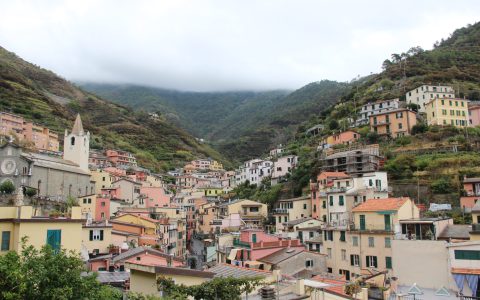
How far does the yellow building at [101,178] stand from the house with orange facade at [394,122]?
4832cm

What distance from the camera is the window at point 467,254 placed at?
30984mm

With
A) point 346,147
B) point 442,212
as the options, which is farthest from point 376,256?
point 346,147

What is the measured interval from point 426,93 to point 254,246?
67941 millimetres

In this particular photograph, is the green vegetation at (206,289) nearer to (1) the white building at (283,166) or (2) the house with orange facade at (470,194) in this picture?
(2) the house with orange facade at (470,194)

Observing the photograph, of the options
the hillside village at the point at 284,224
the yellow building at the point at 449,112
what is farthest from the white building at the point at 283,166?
the yellow building at the point at 449,112

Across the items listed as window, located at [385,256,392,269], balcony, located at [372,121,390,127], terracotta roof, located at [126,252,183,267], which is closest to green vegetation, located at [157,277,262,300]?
terracotta roof, located at [126,252,183,267]

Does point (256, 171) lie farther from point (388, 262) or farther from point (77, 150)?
point (388, 262)

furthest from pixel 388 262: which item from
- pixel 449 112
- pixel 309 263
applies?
pixel 449 112

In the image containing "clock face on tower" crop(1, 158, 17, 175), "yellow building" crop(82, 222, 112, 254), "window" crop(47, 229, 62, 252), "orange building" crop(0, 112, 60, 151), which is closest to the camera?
"window" crop(47, 229, 62, 252)

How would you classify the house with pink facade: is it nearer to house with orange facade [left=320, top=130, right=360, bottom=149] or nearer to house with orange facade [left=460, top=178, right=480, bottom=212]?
house with orange facade [left=460, top=178, right=480, bottom=212]

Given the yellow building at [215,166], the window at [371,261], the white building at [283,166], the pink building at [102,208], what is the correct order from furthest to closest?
1. the yellow building at [215,166]
2. the white building at [283,166]
3. the pink building at [102,208]
4. the window at [371,261]

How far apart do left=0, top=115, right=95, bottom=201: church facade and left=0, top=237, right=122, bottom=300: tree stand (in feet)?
166

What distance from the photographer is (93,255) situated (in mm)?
34844

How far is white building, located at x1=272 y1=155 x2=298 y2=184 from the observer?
83812 millimetres
